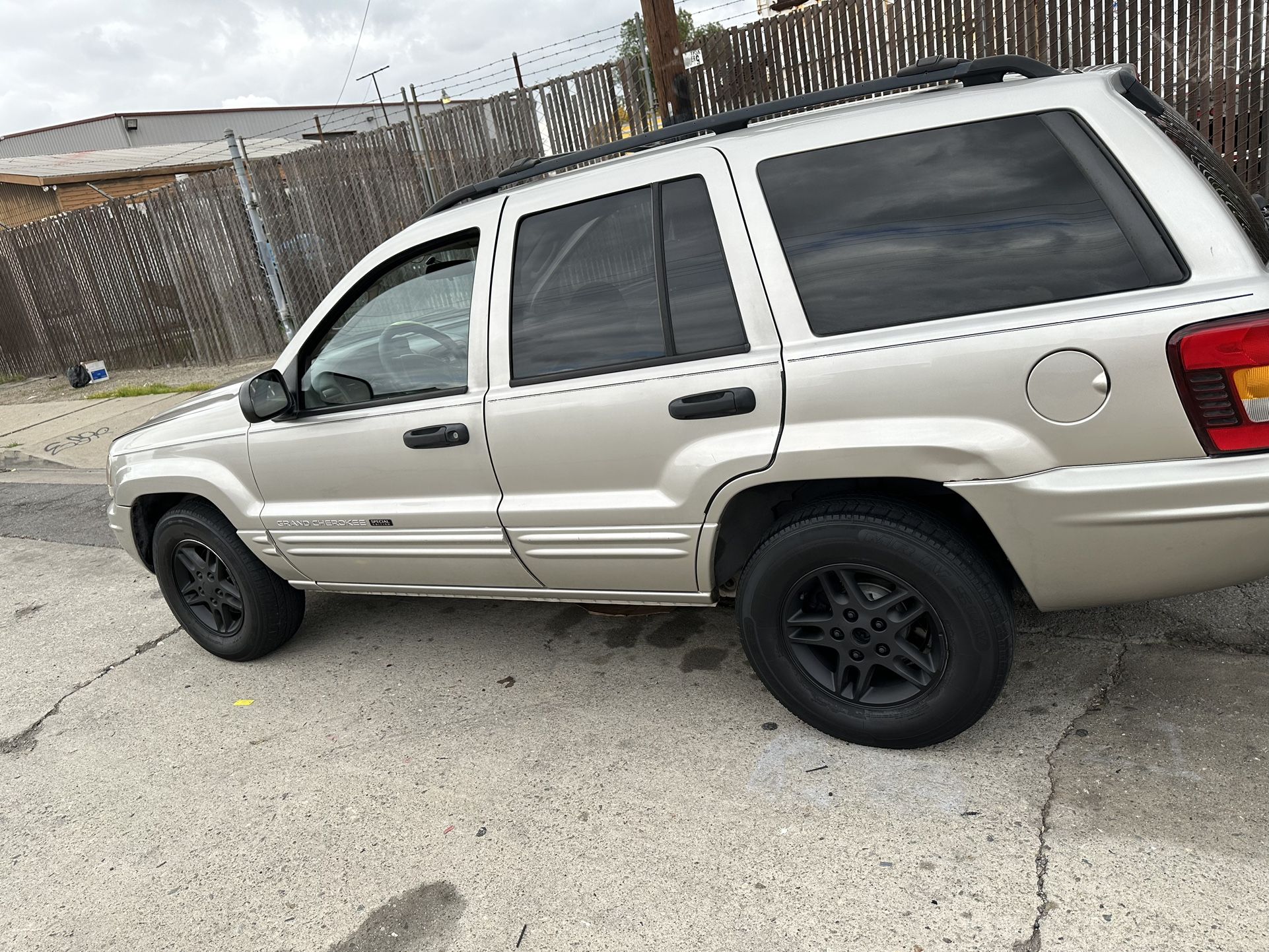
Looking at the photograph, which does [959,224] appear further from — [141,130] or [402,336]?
[141,130]

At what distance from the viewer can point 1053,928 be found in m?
2.15

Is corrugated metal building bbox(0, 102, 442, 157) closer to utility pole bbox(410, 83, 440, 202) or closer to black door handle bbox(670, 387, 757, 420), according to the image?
utility pole bbox(410, 83, 440, 202)

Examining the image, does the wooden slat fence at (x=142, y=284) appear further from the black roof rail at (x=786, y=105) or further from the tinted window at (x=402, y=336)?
the black roof rail at (x=786, y=105)

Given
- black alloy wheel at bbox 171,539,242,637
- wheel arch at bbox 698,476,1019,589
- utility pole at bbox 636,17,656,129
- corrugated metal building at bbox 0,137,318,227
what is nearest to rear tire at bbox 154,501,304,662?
black alloy wheel at bbox 171,539,242,637

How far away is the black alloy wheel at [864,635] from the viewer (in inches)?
107

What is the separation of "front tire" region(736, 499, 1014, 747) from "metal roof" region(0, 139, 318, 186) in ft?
67.9

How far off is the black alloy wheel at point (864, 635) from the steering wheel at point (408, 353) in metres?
1.47

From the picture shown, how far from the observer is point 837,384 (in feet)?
8.44

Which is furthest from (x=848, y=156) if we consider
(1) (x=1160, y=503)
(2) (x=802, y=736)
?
(2) (x=802, y=736)

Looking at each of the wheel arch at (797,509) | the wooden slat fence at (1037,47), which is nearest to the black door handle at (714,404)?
the wheel arch at (797,509)

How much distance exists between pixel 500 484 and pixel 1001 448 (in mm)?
1633

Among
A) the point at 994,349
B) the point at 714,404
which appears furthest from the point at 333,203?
the point at 994,349

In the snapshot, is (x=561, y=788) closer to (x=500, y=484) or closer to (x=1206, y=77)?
(x=500, y=484)

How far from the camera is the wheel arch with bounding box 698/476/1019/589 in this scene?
2701mm
